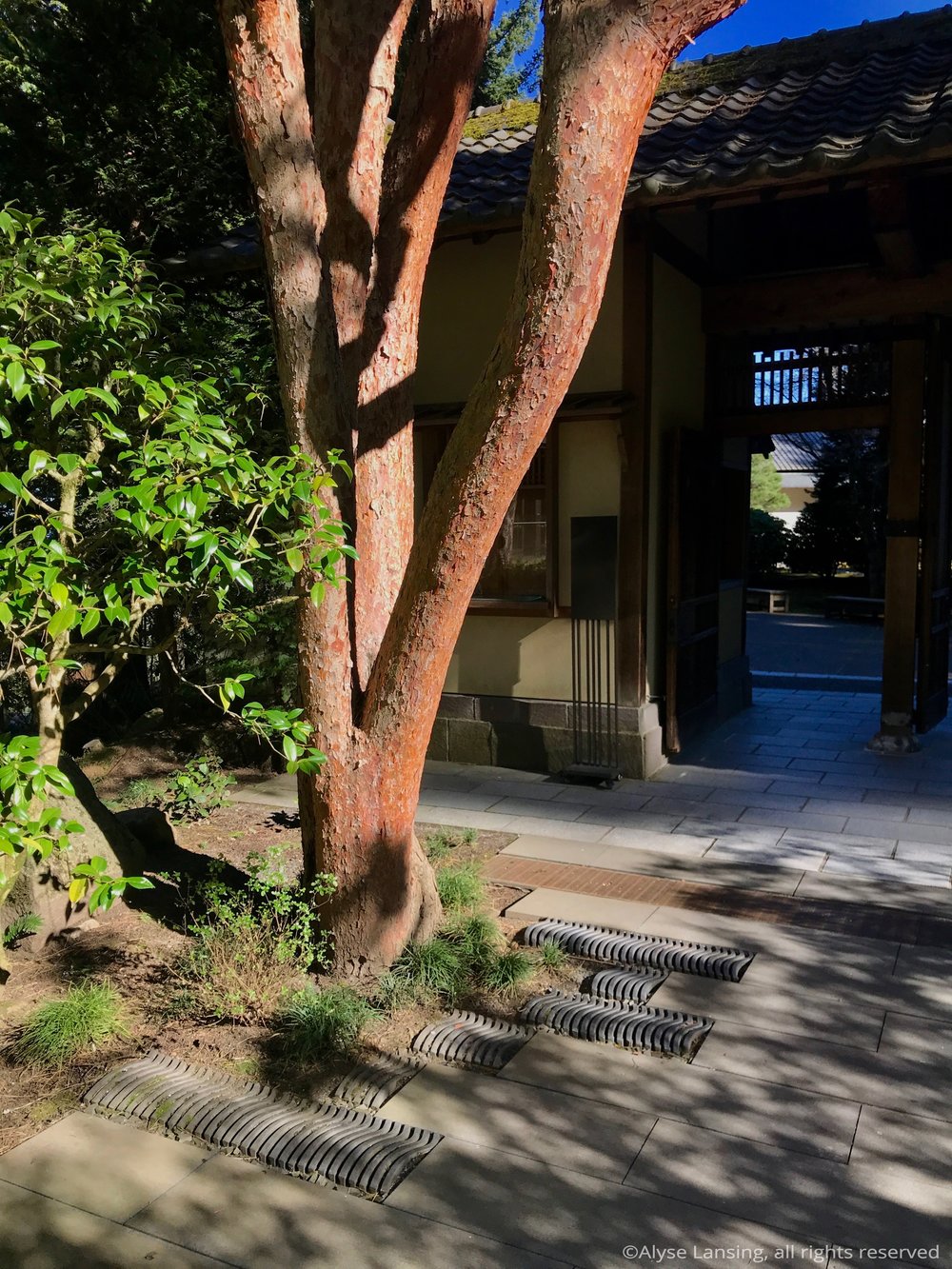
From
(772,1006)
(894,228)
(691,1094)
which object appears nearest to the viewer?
(691,1094)

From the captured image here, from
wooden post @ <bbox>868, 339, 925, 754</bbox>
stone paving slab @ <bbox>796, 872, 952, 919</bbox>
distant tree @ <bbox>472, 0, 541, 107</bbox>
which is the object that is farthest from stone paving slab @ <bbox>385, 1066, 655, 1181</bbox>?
distant tree @ <bbox>472, 0, 541, 107</bbox>

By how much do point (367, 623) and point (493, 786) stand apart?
3.44m

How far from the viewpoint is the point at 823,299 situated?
7.66 m

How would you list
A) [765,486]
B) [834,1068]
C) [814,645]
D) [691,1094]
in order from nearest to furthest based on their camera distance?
1. [691,1094]
2. [834,1068]
3. [814,645]
4. [765,486]

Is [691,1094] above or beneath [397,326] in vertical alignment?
beneath

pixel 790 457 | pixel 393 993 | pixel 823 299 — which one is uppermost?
pixel 790 457

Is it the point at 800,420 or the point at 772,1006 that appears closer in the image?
the point at 772,1006

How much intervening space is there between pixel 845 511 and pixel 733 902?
21521mm

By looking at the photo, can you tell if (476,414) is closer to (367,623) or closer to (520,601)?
(367,623)

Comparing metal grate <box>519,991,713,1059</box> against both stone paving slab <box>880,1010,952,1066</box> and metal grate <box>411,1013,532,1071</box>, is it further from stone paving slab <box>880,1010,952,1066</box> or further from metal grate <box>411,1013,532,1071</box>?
stone paving slab <box>880,1010,952,1066</box>

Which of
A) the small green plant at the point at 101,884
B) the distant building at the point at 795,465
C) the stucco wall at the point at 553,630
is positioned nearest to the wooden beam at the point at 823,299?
the stucco wall at the point at 553,630

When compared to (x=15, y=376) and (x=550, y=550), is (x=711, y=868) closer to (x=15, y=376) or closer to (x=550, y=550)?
(x=550, y=550)

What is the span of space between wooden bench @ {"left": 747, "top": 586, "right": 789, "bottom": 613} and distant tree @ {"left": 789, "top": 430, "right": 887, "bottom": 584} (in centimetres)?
210

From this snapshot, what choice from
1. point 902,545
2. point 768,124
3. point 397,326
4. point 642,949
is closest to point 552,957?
point 642,949
